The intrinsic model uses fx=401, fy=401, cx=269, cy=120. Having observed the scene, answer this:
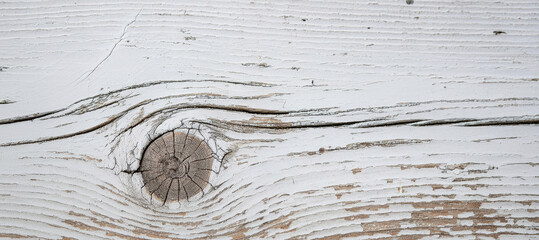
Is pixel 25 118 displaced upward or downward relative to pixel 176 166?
upward

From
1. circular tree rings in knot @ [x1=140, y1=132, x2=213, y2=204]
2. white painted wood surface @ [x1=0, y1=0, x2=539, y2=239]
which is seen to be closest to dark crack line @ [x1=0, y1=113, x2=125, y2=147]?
white painted wood surface @ [x1=0, y1=0, x2=539, y2=239]

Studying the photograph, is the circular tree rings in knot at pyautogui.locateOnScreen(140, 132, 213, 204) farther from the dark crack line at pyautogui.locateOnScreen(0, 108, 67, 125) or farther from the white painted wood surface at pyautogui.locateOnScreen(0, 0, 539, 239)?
the dark crack line at pyautogui.locateOnScreen(0, 108, 67, 125)

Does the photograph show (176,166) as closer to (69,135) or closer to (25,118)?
(69,135)

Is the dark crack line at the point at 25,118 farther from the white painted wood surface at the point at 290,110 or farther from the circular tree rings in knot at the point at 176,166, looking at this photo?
the circular tree rings in knot at the point at 176,166

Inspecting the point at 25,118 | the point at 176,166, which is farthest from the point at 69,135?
the point at 176,166

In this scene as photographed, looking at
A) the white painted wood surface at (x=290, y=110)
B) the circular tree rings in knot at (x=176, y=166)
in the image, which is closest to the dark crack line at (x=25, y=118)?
the white painted wood surface at (x=290, y=110)

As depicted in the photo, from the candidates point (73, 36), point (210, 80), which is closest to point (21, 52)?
point (73, 36)
